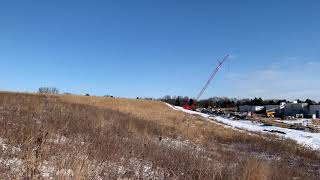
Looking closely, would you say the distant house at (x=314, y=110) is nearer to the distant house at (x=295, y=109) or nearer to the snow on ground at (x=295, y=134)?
the distant house at (x=295, y=109)

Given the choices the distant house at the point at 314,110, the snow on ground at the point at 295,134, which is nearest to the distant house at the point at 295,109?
the distant house at the point at 314,110

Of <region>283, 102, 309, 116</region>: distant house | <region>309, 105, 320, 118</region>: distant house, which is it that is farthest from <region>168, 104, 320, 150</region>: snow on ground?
<region>283, 102, 309, 116</region>: distant house

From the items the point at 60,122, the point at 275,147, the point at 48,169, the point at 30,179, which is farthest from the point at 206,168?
the point at 275,147

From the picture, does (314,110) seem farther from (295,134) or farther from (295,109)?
(295,134)

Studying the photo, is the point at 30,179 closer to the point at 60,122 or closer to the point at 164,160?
the point at 164,160

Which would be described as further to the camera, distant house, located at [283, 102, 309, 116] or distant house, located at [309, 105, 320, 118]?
distant house, located at [283, 102, 309, 116]

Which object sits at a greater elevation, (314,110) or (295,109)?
(295,109)

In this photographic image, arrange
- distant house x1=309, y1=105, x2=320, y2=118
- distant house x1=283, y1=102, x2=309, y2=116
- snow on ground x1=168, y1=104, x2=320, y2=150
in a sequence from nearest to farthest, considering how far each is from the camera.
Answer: snow on ground x1=168, y1=104, x2=320, y2=150 < distant house x1=309, y1=105, x2=320, y2=118 < distant house x1=283, y1=102, x2=309, y2=116

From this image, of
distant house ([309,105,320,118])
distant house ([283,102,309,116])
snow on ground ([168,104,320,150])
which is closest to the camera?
snow on ground ([168,104,320,150])

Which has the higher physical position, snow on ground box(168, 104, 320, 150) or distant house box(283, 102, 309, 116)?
distant house box(283, 102, 309, 116)

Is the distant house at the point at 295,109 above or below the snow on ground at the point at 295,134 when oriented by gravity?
above

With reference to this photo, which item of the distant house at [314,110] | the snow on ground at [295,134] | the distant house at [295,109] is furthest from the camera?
the distant house at [295,109]

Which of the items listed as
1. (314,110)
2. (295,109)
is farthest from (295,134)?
(295,109)

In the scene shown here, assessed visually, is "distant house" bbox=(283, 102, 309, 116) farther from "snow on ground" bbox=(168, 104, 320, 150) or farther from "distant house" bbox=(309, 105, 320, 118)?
"snow on ground" bbox=(168, 104, 320, 150)
